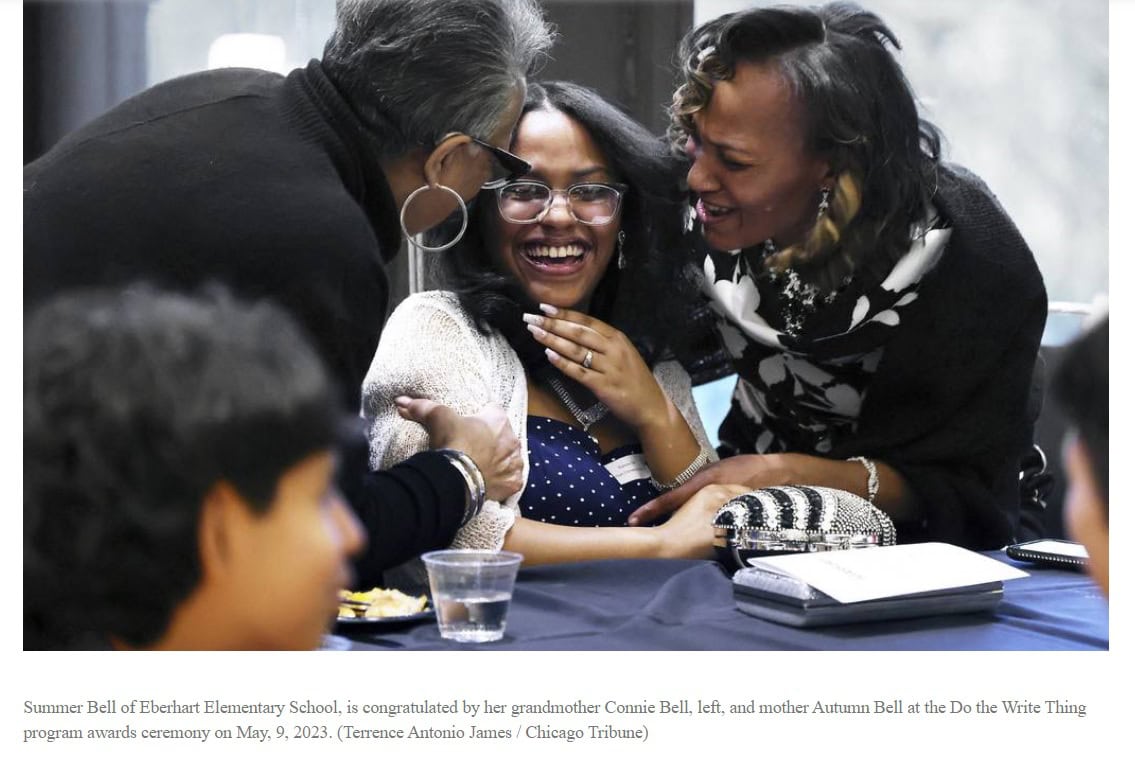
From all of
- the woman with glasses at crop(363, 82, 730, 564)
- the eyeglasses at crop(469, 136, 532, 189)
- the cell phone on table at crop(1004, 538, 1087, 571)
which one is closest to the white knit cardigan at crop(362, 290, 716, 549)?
the woman with glasses at crop(363, 82, 730, 564)

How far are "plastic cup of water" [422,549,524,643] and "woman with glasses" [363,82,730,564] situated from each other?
0.41 m

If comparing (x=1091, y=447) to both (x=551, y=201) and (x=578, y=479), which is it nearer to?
(x=578, y=479)

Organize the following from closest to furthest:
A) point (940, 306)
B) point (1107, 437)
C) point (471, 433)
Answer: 1. point (1107, 437)
2. point (471, 433)
3. point (940, 306)

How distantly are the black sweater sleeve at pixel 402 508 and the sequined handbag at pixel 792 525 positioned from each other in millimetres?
321

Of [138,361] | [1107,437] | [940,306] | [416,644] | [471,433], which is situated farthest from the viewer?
[940,306]

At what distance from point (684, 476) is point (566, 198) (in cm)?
40

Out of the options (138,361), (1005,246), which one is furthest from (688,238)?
(138,361)

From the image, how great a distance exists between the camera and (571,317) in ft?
5.51

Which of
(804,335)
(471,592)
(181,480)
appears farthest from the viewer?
(804,335)

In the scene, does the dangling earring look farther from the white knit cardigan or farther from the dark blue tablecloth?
the dark blue tablecloth

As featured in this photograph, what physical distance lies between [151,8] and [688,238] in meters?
0.76

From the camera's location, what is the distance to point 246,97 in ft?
4.12

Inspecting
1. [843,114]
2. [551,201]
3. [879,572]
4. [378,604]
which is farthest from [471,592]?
[843,114]
